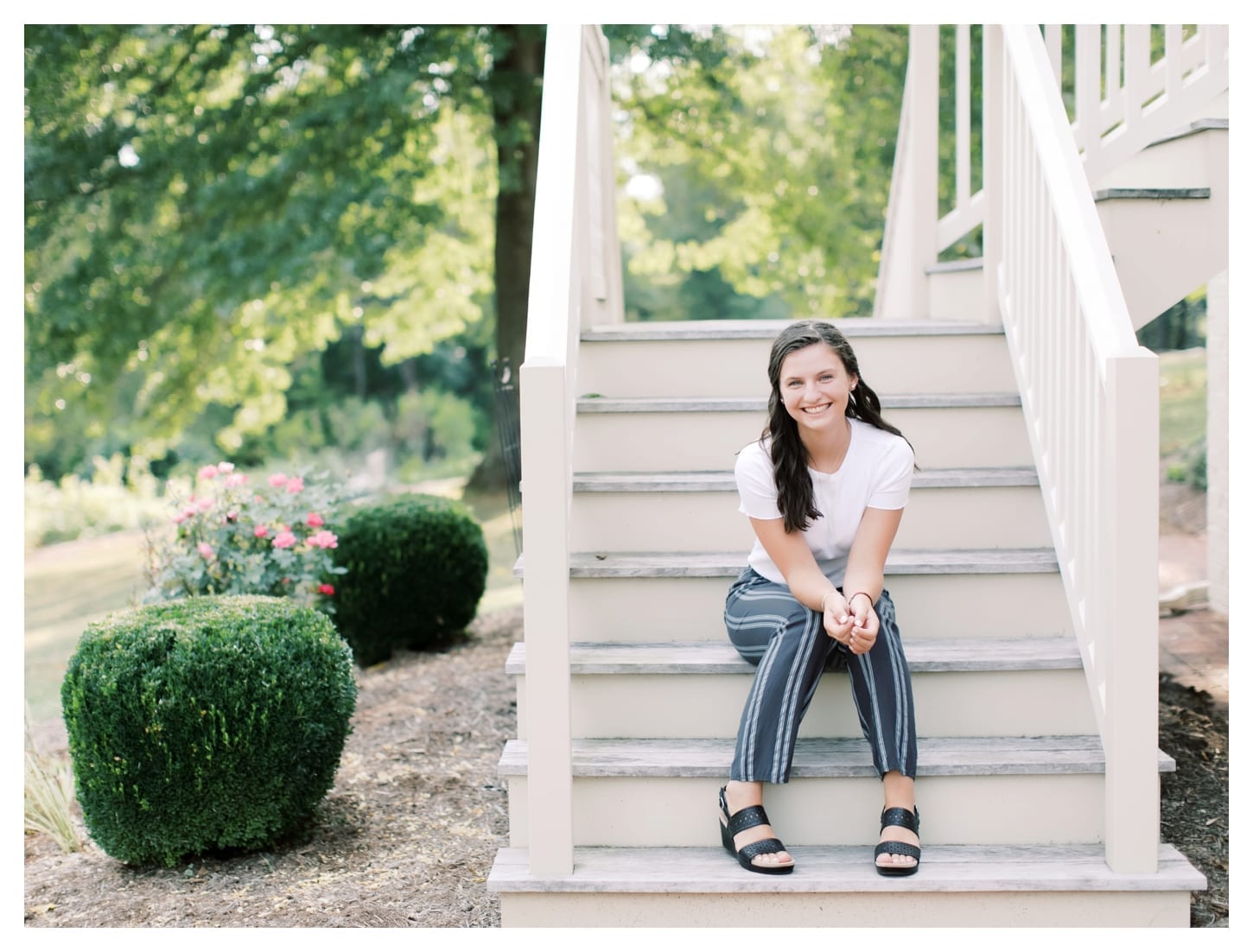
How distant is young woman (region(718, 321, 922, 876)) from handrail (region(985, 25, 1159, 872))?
0.40 metres

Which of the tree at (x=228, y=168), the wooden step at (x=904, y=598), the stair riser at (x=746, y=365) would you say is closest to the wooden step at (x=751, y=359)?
the stair riser at (x=746, y=365)

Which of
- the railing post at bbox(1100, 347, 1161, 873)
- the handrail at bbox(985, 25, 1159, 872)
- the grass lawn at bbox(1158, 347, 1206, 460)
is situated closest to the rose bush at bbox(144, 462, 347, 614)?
the handrail at bbox(985, 25, 1159, 872)

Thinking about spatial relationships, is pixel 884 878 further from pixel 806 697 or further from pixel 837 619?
pixel 837 619

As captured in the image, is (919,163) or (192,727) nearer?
(192,727)

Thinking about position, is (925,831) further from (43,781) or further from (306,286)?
(306,286)

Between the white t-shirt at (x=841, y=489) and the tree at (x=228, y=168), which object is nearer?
the white t-shirt at (x=841, y=489)

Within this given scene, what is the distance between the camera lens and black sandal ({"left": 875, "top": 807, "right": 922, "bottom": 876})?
7.30 feet

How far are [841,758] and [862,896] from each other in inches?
12.3

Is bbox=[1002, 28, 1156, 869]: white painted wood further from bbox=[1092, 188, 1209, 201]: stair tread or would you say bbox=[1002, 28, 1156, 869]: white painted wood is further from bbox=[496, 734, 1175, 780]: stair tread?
bbox=[1092, 188, 1209, 201]: stair tread

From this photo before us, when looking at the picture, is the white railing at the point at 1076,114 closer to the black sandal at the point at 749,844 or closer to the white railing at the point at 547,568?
the white railing at the point at 547,568

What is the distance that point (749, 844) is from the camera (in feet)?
7.44

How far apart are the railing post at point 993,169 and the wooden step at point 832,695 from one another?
139cm

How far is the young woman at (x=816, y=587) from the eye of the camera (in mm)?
2293

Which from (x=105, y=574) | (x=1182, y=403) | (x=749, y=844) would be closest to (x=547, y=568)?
(x=749, y=844)
